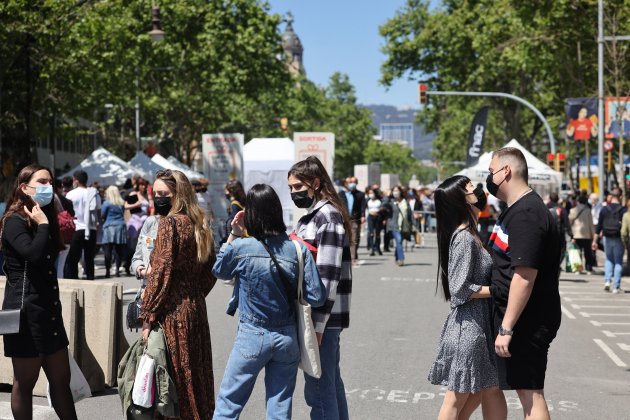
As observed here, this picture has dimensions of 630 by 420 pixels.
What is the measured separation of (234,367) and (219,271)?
0.50m

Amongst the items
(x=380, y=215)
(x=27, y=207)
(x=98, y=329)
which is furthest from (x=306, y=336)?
(x=380, y=215)

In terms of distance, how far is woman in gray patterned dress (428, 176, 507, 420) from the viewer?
19.3 ft

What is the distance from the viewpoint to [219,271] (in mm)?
5676

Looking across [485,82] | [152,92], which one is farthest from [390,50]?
[152,92]

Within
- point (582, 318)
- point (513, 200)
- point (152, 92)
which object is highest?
point (152, 92)

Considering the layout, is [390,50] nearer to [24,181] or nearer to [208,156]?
[208,156]

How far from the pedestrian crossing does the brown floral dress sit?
18.4ft

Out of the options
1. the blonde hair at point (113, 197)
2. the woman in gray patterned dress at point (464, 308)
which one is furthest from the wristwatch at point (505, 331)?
the blonde hair at point (113, 197)

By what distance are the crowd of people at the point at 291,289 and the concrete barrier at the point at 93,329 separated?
5.53 ft

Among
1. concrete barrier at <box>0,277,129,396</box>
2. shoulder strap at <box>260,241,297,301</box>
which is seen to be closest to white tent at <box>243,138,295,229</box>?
concrete barrier at <box>0,277,129,396</box>

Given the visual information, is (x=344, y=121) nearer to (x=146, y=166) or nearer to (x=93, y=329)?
(x=146, y=166)

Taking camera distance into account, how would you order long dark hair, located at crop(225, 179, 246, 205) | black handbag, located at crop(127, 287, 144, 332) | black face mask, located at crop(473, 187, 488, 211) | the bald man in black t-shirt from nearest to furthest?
the bald man in black t-shirt → black face mask, located at crop(473, 187, 488, 211) → black handbag, located at crop(127, 287, 144, 332) → long dark hair, located at crop(225, 179, 246, 205)

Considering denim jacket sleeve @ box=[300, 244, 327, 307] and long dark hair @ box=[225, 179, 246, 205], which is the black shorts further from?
long dark hair @ box=[225, 179, 246, 205]

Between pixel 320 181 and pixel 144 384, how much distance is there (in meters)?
1.43
